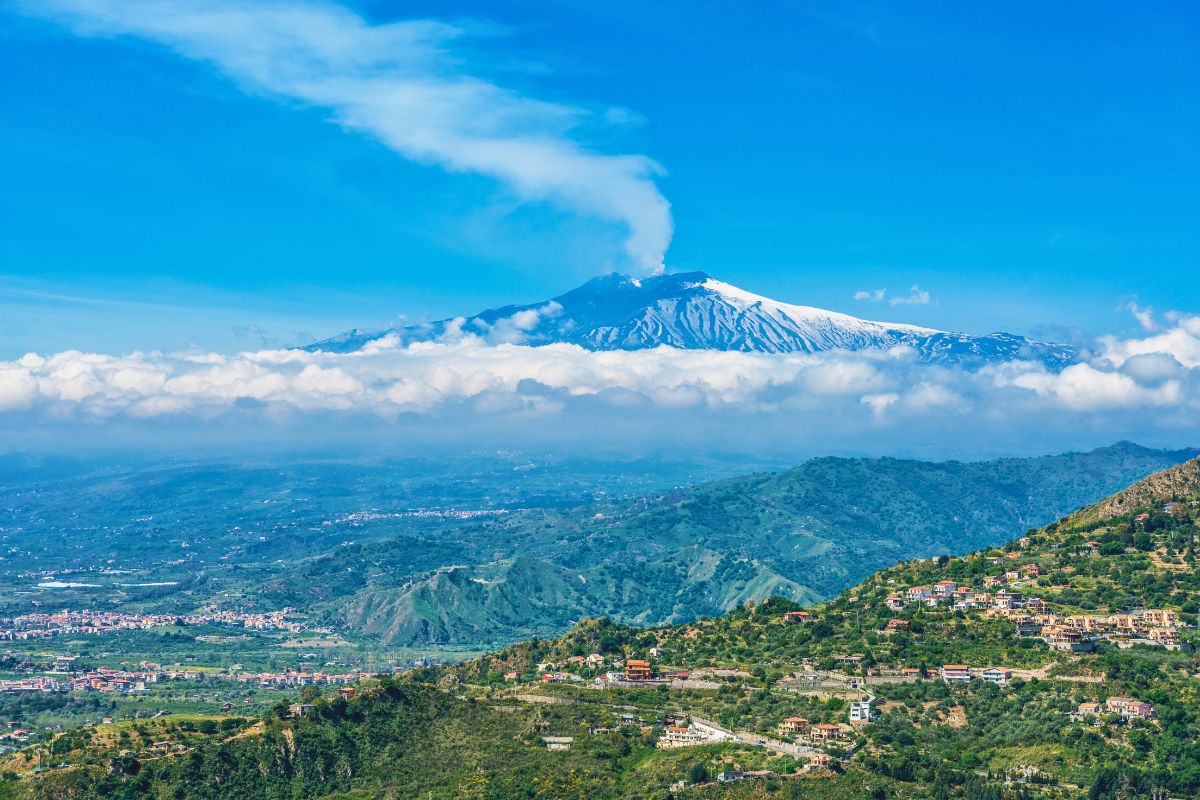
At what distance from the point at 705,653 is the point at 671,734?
20.9 m

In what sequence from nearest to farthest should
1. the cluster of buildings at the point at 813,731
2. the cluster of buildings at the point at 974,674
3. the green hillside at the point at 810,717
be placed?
the green hillside at the point at 810,717, the cluster of buildings at the point at 813,731, the cluster of buildings at the point at 974,674

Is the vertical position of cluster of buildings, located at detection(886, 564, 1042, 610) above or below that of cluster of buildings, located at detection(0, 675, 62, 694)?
above

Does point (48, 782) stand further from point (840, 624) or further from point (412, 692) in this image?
point (840, 624)

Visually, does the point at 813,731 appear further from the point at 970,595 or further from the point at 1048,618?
the point at 970,595

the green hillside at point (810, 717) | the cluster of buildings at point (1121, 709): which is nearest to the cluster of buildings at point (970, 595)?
the green hillside at point (810, 717)

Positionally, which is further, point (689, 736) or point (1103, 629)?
point (1103, 629)

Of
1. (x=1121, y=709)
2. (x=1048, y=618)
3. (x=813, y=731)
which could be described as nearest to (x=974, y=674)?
(x=1121, y=709)

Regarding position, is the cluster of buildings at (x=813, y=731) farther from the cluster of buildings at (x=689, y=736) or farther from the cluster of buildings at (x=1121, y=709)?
the cluster of buildings at (x=1121, y=709)

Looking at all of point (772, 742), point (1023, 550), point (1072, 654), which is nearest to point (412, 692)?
point (772, 742)

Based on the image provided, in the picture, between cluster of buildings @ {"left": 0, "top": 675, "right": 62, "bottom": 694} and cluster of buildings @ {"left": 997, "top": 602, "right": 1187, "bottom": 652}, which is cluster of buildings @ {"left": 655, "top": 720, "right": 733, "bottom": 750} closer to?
cluster of buildings @ {"left": 997, "top": 602, "right": 1187, "bottom": 652}

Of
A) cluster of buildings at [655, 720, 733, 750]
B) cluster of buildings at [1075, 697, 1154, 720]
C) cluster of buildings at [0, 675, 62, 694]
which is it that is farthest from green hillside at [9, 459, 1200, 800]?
cluster of buildings at [0, 675, 62, 694]

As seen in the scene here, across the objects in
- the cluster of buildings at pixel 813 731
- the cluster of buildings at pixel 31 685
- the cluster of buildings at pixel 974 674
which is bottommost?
the cluster of buildings at pixel 31 685

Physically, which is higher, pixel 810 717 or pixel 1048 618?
pixel 1048 618

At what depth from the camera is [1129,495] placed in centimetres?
11888
